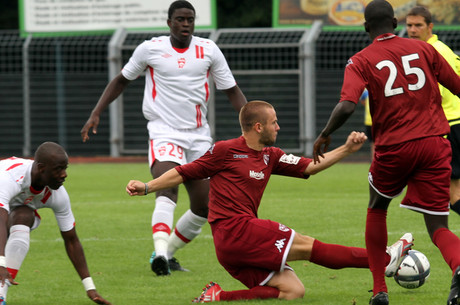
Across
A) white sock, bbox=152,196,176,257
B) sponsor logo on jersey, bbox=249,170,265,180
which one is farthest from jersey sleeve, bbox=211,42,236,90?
sponsor logo on jersey, bbox=249,170,265,180

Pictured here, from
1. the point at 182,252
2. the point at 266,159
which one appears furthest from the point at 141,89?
the point at 266,159

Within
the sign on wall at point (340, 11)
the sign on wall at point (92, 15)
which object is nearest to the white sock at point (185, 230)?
the sign on wall at point (340, 11)

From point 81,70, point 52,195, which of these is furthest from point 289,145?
point 52,195

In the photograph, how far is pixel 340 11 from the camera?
2317 cm

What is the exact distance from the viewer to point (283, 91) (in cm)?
2359

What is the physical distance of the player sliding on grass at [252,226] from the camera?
6.28 metres

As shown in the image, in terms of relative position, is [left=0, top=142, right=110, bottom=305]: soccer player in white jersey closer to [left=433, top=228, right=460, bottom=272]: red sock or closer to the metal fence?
[left=433, top=228, right=460, bottom=272]: red sock

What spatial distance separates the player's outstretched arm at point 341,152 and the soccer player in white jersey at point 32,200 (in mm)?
1712

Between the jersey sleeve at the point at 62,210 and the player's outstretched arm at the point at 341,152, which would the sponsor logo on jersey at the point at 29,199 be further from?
the player's outstretched arm at the point at 341,152

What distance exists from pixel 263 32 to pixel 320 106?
8.43 ft

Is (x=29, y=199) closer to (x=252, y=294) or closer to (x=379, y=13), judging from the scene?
(x=252, y=294)

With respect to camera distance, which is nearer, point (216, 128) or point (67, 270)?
point (67, 270)

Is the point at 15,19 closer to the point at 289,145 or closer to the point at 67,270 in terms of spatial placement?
the point at 289,145

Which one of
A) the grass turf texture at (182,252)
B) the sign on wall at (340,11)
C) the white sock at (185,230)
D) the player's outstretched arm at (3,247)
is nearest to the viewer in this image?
the player's outstretched arm at (3,247)
